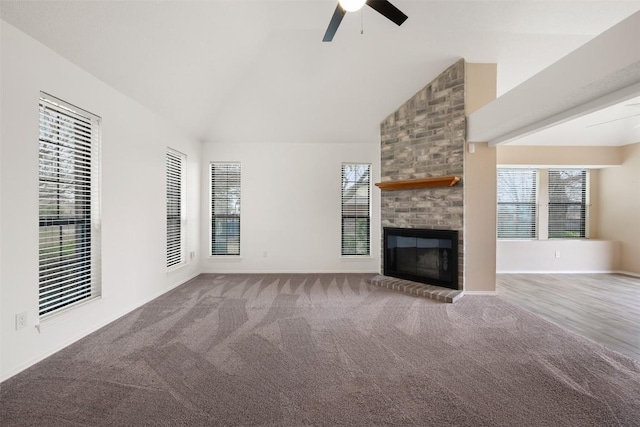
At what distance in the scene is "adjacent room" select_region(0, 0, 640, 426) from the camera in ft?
6.72

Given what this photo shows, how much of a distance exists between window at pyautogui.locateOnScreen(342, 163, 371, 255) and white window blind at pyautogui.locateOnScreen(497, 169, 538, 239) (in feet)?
9.67

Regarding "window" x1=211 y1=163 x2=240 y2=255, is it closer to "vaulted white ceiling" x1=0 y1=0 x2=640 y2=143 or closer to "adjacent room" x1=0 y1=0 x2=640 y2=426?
"adjacent room" x1=0 y1=0 x2=640 y2=426

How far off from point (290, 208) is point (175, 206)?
2.06 meters

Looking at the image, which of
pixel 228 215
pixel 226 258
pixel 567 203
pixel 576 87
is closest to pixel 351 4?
pixel 576 87

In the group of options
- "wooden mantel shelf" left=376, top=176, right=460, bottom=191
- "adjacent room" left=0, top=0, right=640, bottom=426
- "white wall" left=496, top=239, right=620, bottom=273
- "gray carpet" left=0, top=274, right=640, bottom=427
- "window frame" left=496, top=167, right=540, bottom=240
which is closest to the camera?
"gray carpet" left=0, top=274, right=640, bottom=427

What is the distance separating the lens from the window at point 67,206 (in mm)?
2447

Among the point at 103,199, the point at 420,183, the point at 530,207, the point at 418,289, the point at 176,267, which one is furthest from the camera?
the point at 530,207

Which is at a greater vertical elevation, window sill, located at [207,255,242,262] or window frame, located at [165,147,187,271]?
window frame, located at [165,147,187,271]

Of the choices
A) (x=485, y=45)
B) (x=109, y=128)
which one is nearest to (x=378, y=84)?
(x=485, y=45)

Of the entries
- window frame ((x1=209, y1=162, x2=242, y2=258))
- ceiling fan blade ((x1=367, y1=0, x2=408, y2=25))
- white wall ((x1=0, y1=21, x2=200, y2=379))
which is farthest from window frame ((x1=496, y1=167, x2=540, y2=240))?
white wall ((x1=0, y1=21, x2=200, y2=379))

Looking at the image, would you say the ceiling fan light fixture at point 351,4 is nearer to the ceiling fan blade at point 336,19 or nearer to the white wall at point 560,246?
the ceiling fan blade at point 336,19

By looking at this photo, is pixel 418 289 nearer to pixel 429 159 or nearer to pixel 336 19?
pixel 429 159

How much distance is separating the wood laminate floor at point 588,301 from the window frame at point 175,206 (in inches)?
206

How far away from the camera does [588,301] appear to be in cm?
396
